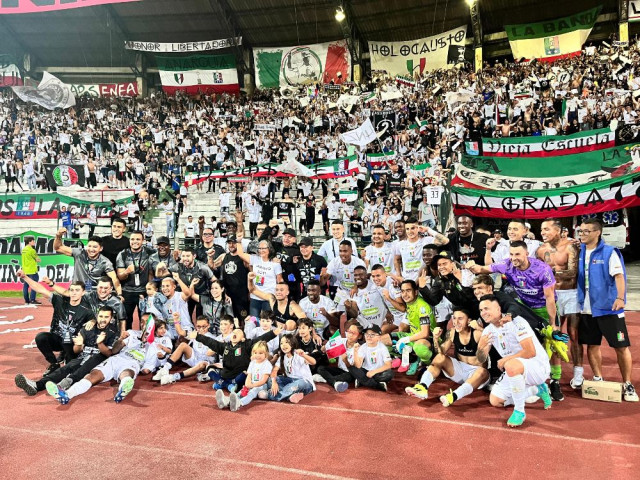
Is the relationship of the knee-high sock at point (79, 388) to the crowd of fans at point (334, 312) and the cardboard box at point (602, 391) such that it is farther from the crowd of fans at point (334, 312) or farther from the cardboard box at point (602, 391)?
the cardboard box at point (602, 391)

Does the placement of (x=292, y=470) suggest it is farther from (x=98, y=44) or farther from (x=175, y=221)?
(x=98, y=44)

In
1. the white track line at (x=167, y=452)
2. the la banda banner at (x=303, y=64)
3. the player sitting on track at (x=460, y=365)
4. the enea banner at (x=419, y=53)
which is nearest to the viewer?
the white track line at (x=167, y=452)

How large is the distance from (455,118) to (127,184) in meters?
15.5

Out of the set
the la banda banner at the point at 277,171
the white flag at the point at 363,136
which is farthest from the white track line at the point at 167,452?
the white flag at the point at 363,136

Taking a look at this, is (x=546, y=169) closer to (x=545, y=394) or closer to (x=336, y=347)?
(x=545, y=394)

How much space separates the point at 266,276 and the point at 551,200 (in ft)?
31.4

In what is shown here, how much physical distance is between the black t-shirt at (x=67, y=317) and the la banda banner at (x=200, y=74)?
1232 inches

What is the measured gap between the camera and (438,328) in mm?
7227

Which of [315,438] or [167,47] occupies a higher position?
[167,47]

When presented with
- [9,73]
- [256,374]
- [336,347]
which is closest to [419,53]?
[336,347]

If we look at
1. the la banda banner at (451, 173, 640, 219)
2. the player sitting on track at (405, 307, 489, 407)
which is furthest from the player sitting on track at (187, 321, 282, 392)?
the la banda banner at (451, 173, 640, 219)

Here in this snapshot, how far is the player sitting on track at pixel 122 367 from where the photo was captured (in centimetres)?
657

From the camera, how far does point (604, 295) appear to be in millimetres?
6141

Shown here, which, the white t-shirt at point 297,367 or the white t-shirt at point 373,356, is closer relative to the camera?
the white t-shirt at point 297,367
